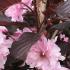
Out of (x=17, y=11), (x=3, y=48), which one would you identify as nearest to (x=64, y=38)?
(x=17, y=11)

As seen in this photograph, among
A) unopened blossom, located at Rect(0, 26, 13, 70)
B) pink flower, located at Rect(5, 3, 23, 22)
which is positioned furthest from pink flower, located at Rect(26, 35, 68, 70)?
pink flower, located at Rect(5, 3, 23, 22)

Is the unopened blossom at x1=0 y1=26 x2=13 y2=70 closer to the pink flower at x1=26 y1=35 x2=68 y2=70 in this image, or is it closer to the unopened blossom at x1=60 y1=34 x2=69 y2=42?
the pink flower at x1=26 y1=35 x2=68 y2=70

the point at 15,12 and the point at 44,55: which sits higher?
the point at 15,12

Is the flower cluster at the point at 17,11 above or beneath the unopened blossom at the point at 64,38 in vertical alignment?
above

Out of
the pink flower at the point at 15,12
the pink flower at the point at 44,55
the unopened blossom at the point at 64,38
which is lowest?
the pink flower at the point at 44,55

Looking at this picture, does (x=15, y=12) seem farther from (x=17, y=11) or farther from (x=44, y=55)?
(x=44, y=55)

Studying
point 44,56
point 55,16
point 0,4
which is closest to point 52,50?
point 44,56

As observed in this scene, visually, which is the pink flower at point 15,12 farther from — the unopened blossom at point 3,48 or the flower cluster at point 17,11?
the unopened blossom at point 3,48

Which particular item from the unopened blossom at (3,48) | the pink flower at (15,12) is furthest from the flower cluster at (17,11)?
the unopened blossom at (3,48)
